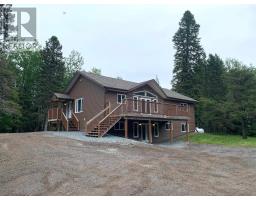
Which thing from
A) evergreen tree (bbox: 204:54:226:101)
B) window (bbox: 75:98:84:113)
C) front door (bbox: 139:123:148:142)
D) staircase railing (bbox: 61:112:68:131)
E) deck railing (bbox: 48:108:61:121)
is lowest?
front door (bbox: 139:123:148:142)

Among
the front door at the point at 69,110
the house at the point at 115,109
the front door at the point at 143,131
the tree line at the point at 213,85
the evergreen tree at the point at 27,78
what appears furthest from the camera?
the evergreen tree at the point at 27,78

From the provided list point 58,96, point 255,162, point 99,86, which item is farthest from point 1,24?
point 255,162

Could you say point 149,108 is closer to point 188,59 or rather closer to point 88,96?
point 88,96

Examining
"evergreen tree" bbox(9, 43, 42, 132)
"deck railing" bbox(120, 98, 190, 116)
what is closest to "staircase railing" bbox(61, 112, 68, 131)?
"deck railing" bbox(120, 98, 190, 116)

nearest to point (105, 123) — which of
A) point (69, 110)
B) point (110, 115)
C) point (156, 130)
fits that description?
point (110, 115)

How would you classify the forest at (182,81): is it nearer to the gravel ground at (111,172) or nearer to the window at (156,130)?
the window at (156,130)

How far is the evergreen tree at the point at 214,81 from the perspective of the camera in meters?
44.5

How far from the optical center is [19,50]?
167 ft

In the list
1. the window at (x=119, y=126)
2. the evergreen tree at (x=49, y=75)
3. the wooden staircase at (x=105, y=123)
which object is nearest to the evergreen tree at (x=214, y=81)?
the window at (x=119, y=126)

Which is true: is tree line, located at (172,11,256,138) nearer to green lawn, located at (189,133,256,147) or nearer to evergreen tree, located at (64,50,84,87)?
A: green lawn, located at (189,133,256,147)

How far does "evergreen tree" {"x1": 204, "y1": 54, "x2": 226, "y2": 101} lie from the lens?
4446cm

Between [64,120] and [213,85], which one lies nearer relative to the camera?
[64,120]

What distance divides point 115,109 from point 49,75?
2178 centimetres

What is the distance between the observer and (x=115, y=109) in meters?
25.5
